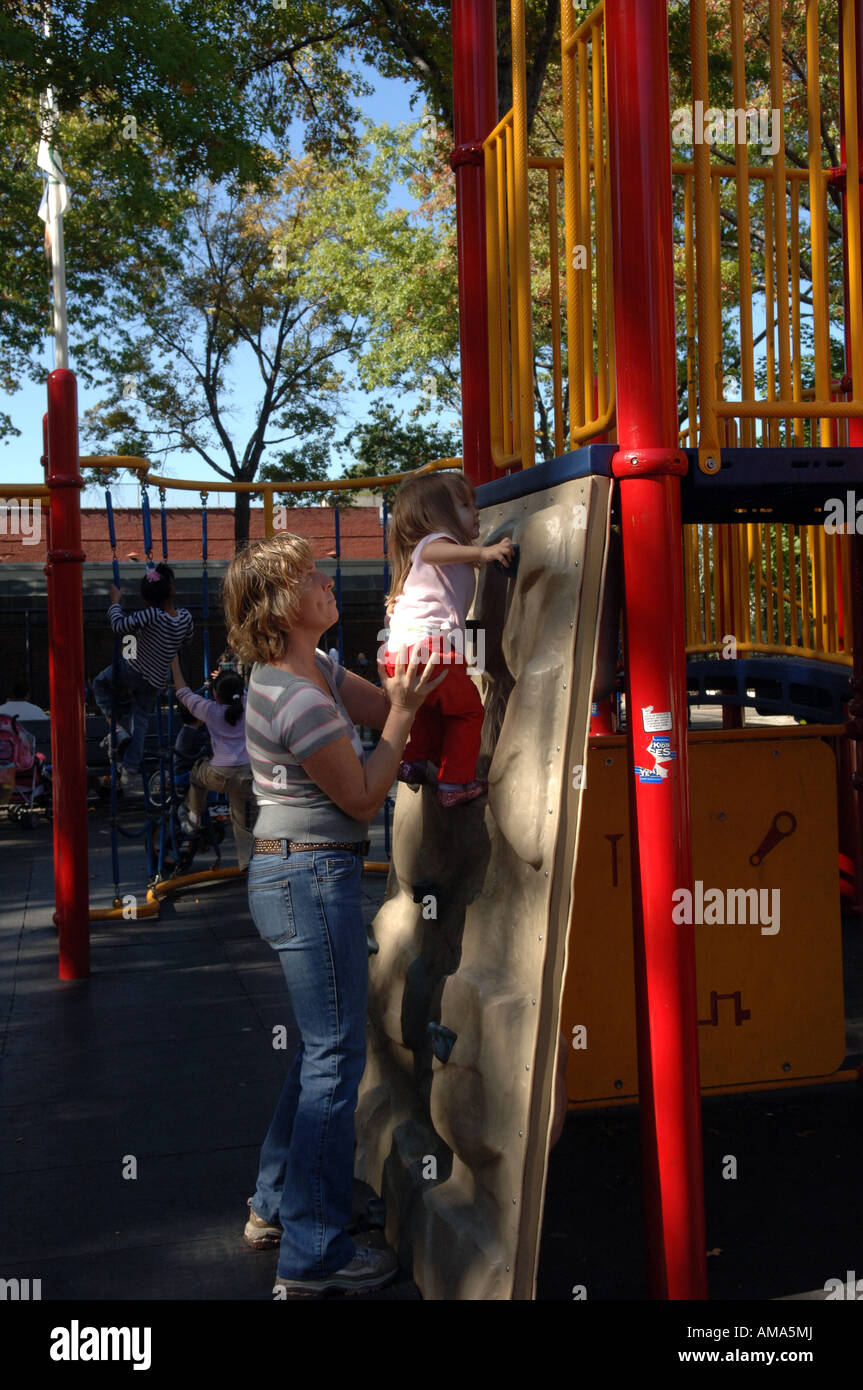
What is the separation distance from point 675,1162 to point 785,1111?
1875mm

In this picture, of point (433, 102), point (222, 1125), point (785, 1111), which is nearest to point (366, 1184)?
point (222, 1125)

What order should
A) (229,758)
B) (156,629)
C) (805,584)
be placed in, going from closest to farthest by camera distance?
(805,584) → (156,629) → (229,758)

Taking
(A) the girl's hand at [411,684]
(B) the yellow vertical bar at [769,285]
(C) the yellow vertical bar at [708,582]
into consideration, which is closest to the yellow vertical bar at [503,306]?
(B) the yellow vertical bar at [769,285]

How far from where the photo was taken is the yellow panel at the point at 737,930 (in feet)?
14.0

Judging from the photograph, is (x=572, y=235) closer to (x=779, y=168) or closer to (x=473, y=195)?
(x=779, y=168)

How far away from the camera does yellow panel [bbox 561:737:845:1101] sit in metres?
4.27

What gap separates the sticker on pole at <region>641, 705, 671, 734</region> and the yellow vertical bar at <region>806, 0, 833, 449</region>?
969 mm

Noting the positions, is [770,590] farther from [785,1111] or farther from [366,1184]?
[366,1184]

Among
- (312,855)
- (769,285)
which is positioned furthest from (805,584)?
(312,855)

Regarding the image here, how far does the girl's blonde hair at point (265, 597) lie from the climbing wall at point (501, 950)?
0.63 m

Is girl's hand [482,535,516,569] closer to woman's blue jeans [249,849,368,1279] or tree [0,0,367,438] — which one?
woman's blue jeans [249,849,368,1279]

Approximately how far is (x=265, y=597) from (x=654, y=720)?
1.05m

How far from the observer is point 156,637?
7.89 metres

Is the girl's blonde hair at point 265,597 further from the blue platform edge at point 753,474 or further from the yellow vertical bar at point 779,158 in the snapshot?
the yellow vertical bar at point 779,158
